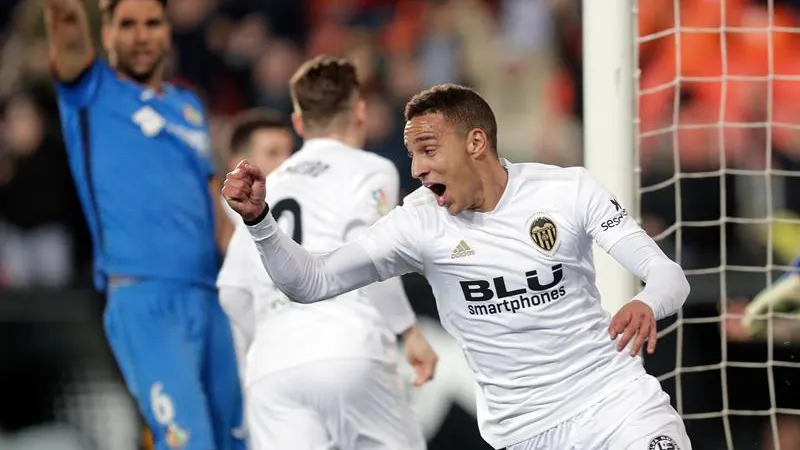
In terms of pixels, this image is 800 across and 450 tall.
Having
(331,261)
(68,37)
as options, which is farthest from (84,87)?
(331,261)

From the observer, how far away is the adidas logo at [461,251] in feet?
13.0

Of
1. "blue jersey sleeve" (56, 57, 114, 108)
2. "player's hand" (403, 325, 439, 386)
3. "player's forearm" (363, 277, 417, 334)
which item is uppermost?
"blue jersey sleeve" (56, 57, 114, 108)

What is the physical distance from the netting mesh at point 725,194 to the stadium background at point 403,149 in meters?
0.01

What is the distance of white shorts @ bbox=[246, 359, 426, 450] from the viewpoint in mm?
4730

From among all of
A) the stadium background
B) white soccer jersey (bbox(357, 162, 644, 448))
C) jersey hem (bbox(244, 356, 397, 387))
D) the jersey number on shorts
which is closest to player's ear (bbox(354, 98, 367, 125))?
the jersey number on shorts

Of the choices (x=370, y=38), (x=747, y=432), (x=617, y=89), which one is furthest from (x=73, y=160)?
(x=370, y=38)

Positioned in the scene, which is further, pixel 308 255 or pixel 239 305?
pixel 239 305

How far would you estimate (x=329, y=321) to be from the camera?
4.79 meters

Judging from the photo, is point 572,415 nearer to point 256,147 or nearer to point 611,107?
point 611,107

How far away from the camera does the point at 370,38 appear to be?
9.80 meters

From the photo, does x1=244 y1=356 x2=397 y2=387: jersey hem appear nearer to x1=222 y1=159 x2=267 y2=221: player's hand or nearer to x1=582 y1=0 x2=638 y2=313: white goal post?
x1=582 y1=0 x2=638 y2=313: white goal post

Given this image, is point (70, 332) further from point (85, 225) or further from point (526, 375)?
point (526, 375)

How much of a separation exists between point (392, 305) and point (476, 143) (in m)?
1.11

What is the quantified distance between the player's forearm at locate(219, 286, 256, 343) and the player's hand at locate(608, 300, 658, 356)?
80.5 inches
